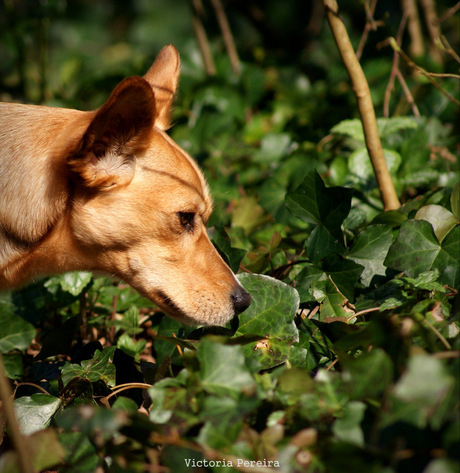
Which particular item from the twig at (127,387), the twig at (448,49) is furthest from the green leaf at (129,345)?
the twig at (448,49)

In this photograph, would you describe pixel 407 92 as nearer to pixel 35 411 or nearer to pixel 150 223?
pixel 150 223

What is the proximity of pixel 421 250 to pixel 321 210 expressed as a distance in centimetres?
42

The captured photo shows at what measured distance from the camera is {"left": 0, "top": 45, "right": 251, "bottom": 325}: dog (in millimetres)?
2180

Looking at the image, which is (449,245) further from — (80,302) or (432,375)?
(80,302)

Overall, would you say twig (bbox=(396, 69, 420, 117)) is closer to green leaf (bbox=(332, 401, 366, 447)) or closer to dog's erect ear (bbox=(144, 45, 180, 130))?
dog's erect ear (bbox=(144, 45, 180, 130))

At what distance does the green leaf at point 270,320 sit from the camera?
1927mm

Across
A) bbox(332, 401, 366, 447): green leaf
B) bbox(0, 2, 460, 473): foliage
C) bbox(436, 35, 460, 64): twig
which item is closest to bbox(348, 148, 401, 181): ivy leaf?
bbox(0, 2, 460, 473): foliage

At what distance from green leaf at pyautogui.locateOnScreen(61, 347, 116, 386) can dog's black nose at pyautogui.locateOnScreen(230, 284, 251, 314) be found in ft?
1.63

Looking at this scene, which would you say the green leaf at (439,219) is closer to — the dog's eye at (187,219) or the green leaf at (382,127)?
the dog's eye at (187,219)

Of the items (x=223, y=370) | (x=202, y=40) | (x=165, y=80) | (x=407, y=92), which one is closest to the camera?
(x=223, y=370)

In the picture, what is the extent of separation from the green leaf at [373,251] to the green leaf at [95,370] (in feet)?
3.38

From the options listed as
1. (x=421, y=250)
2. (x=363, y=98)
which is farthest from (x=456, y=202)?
(x=363, y=98)

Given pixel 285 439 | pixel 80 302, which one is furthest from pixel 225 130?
pixel 285 439

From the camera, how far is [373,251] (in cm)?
231
